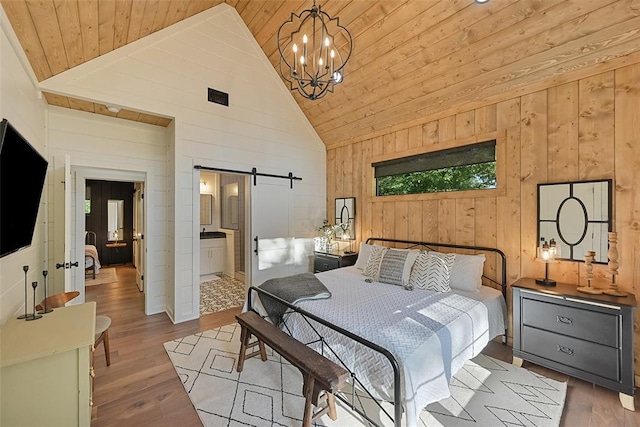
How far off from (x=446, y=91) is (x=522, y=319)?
264cm

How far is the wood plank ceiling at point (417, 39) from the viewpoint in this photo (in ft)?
7.41

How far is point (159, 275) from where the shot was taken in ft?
13.8

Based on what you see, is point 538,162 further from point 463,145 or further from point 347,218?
point 347,218

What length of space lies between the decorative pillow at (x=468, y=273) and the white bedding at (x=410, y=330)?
9 cm

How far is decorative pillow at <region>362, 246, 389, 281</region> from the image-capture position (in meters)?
3.54

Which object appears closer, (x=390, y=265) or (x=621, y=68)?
(x=621, y=68)

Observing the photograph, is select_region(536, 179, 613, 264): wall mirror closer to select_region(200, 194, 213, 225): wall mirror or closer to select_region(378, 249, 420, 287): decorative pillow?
select_region(378, 249, 420, 287): decorative pillow

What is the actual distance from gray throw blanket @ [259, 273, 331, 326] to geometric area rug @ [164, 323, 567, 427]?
543 millimetres

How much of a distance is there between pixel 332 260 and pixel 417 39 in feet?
10.8

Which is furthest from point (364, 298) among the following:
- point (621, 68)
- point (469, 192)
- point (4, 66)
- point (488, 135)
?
point (4, 66)

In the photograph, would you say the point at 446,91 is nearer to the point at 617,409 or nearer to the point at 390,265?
the point at 390,265

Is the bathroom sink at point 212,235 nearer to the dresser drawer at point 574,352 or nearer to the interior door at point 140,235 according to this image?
the interior door at point 140,235

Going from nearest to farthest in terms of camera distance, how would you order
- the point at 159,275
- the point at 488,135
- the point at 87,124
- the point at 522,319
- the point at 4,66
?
the point at 4,66
the point at 522,319
the point at 488,135
the point at 87,124
the point at 159,275

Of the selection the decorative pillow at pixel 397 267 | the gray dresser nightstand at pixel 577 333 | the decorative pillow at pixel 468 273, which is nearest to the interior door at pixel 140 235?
the decorative pillow at pixel 397 267
